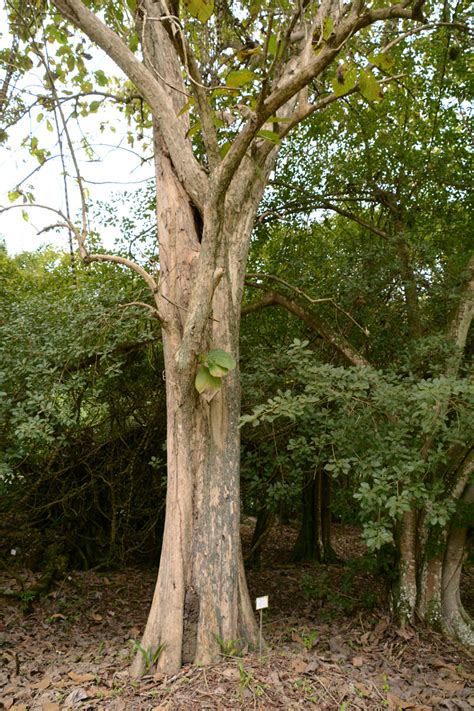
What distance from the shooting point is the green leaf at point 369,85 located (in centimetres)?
352

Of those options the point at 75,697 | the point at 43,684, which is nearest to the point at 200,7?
the point at 75,697

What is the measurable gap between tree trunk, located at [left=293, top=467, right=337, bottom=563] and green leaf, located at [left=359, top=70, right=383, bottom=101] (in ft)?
20.1

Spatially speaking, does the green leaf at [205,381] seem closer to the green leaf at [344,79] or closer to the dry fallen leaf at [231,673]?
the dry fallen leaf at [231,673]

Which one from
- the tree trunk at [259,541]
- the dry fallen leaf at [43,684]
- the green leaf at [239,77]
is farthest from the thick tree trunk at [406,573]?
the green leaf at [239,77]

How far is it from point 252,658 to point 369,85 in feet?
12.5

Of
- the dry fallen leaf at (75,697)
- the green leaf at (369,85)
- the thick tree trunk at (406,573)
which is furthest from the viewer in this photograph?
the thick tree trunk at (406,573)

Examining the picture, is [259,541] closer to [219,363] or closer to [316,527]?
[316,527]

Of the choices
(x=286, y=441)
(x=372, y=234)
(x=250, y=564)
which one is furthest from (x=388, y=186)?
(x=250, y=564)

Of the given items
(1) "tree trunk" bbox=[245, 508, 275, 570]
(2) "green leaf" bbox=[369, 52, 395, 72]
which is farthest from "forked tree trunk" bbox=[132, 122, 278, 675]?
(1) "tree trunk" bbox=[245, 508, 275, 570]

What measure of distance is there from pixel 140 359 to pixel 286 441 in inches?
76.1

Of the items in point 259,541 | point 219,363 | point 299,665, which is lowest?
point 299,665

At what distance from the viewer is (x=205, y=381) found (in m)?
4.18

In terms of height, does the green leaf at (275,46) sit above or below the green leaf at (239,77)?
→ above

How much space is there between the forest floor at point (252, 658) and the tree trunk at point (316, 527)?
1451 mm
